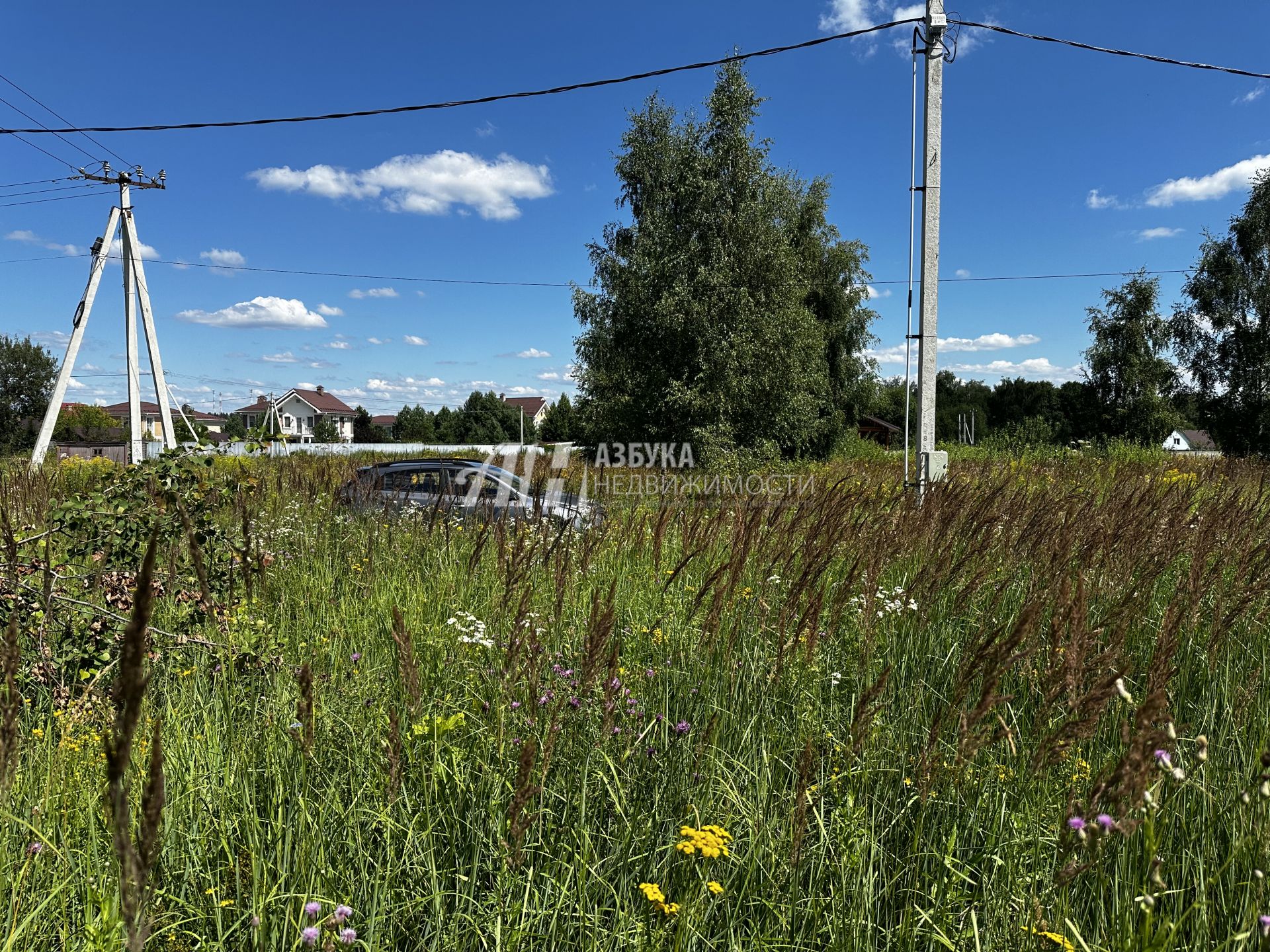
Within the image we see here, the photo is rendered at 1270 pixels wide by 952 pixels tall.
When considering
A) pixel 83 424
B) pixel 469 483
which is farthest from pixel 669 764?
pixel 83 424

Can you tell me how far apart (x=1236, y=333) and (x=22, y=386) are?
269 feet

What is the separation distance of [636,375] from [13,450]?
53230 millimetres

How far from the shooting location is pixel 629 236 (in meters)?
28.4

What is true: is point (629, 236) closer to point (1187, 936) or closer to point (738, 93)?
point (738, 93)

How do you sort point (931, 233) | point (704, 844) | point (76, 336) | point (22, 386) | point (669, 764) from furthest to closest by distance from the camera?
point (22, 386)
point (76, 336)
point (931, 233)
point (669, 764)
point (704, 844)

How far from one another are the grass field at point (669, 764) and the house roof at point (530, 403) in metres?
103

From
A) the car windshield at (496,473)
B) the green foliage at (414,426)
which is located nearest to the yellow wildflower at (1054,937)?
the car windshield at (496,473)

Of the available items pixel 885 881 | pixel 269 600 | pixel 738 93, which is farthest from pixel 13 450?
pixel 885 881

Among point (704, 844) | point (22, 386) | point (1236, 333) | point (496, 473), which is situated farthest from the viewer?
point (22, 386)

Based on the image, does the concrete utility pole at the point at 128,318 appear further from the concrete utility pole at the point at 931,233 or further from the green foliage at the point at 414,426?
the green foliage at the point at 414,426

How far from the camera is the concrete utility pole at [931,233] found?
783cm

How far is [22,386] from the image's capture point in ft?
189

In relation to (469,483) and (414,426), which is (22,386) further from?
(469,483)

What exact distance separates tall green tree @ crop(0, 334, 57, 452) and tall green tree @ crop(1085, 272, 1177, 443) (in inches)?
3007
